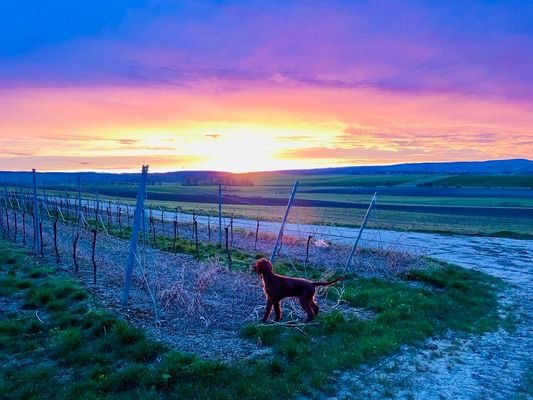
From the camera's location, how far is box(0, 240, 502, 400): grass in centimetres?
540

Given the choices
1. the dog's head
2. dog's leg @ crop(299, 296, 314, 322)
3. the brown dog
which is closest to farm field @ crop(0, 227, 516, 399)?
dog's leg @ crop(299, 296, 314, 322)

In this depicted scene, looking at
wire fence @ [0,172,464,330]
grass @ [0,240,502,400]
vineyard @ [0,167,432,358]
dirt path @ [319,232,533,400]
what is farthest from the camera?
wire fence @ [0,172,464,330]

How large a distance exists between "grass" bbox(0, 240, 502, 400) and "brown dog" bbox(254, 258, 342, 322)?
31 cm

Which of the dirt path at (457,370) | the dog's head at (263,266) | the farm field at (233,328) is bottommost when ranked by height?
the dirt path at (457,370)

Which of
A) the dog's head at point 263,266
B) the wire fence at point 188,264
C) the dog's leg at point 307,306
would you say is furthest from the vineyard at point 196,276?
the dog's head at point 263,266

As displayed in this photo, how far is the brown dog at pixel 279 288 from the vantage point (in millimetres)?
7555

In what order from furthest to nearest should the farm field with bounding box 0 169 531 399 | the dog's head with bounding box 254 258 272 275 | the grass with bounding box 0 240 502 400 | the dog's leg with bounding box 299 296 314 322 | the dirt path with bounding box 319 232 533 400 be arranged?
the dog's leg with bounding box 299 296 314 322 < the dog's head with bounding box 254 258 272 275 < the dirt path with bounding box 319 232 533 400 < the farm field with bounding box 0 169 531 399 < the grass with bounding box 0 240 502 400

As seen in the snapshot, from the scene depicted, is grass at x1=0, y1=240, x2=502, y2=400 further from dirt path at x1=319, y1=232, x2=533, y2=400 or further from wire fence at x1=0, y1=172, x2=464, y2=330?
wire fence at x1=0, y1=172, x2=464, y2=330

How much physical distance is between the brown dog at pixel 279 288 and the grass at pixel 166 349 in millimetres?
311

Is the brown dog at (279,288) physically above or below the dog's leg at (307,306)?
above

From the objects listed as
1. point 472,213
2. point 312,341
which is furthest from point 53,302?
point 472,213

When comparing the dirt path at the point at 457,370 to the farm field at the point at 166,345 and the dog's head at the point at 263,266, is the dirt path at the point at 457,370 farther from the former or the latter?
the dog's head at the point at 263,266

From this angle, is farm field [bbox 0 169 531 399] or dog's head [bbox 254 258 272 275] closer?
farm field [bbox 0 169 531 399]

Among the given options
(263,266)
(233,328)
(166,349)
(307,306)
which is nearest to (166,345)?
(166,349)
